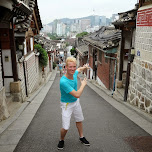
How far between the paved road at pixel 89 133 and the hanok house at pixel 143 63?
3.30 feet

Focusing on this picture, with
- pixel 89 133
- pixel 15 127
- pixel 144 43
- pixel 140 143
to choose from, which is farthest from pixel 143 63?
pixel 15 127

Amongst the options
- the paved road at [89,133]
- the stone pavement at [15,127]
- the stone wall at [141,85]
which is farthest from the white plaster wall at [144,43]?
the stone pavement at [15,127]

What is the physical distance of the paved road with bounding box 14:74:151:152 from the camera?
3984 mm

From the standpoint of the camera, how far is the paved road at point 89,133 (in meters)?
3.98

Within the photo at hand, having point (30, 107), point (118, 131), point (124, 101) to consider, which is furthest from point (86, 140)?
point (124, 101)

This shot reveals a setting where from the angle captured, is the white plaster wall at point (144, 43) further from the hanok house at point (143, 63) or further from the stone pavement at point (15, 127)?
the stone pavement at point (15, 127)

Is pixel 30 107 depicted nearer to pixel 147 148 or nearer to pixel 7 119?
pixel 7 119

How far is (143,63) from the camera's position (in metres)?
6.30

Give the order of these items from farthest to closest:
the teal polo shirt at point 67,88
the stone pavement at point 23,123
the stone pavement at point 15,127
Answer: the stone pavement at point 23,123, the stone pavement at point 15,127, the teal polo shirt at point 67,88

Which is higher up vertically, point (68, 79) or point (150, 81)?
point (68, 79)

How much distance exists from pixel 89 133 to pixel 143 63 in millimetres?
3236

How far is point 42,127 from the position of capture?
199 inches

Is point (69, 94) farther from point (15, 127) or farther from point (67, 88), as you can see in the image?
point (15, 127)

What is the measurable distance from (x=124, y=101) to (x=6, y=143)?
17.3 feet
